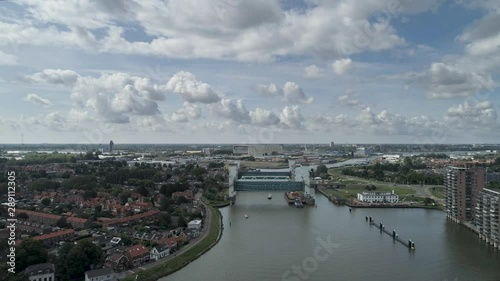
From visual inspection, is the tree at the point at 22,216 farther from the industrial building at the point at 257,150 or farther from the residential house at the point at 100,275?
the industrial building at the point at 257,150

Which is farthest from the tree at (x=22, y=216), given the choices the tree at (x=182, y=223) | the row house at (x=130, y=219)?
the tree at (x=182, y=223)

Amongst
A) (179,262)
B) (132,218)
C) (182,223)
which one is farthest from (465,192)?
(132,218)

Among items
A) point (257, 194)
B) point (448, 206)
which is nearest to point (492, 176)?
point (448, 206)

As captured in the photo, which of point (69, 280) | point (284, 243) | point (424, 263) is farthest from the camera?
point (284, 243)

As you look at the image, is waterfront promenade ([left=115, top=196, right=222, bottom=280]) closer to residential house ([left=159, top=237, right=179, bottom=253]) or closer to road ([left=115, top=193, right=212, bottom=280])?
road ([left=115, top=193, right=212, bottom=280])

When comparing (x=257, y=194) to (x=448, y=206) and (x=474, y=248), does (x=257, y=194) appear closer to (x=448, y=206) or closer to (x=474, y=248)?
(x=448, y=206)

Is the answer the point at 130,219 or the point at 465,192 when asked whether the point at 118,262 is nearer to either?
the point at 130,219
